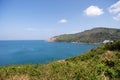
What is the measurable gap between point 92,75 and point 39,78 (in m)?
2.63

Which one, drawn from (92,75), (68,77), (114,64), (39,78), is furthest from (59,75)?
(114,64)

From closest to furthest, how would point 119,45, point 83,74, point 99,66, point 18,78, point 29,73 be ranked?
point 18,78 → point 83,74 → point 29,73 → point 99,66 → point 119,45

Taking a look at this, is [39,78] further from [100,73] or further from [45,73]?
[100,73]

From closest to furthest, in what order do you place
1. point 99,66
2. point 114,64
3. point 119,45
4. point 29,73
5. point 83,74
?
point 83,74, point 29,73, point 99,66, point 114,64, point 119,45

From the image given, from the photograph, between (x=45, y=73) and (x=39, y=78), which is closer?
(x=39, y=78)

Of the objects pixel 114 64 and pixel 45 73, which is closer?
pixel 45 73

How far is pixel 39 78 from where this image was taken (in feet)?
27.5

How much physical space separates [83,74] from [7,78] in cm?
388

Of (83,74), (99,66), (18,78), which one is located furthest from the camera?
(99,66)

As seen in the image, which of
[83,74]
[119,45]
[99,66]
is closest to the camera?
[83,74]

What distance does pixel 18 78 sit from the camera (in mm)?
8172

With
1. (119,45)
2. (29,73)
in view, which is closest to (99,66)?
(29,73)

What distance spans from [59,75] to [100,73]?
237cm

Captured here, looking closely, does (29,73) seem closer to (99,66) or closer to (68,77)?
(68,77)
